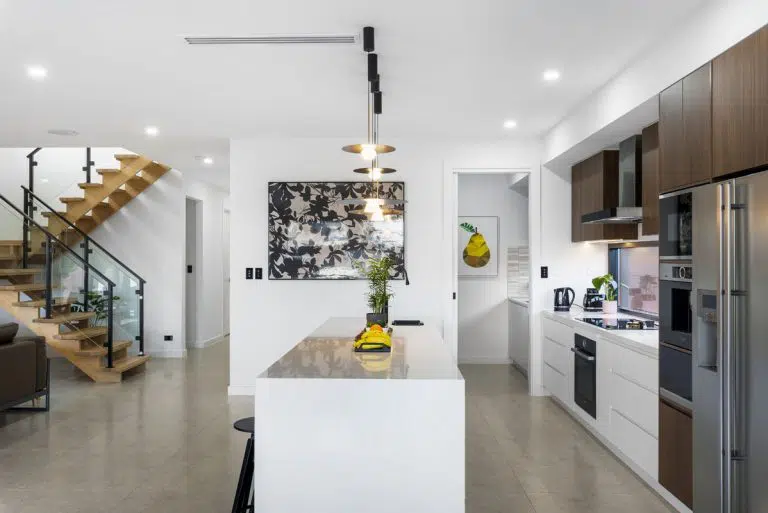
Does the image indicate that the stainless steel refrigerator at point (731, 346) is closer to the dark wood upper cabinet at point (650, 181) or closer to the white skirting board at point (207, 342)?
the dark wood upper cabinet at point (650, 181)

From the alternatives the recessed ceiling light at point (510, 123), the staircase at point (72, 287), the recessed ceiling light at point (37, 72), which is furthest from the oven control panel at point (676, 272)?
the staircase at point (72, 287)

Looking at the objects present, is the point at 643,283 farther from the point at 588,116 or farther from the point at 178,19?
the point at 178,19

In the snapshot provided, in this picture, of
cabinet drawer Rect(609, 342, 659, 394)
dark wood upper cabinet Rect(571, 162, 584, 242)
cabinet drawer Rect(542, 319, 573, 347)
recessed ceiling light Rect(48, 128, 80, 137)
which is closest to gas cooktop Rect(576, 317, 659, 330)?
cabinet drawer Rect(609, 342, 659, 394)

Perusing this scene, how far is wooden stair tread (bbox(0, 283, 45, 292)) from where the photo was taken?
7032mm

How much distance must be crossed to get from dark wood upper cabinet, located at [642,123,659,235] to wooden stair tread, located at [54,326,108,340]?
600 cm

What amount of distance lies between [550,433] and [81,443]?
11.7 feet

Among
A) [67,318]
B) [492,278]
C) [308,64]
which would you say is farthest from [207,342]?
[308,64]

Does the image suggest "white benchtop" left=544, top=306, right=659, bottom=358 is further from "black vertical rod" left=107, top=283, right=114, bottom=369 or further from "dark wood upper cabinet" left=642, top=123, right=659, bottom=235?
"black vertical rod" left=107, top=283, right=114, bottom=369

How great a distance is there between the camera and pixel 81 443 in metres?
4.68

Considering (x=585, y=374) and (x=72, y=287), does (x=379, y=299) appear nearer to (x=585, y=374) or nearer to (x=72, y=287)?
(x=585, y=374)

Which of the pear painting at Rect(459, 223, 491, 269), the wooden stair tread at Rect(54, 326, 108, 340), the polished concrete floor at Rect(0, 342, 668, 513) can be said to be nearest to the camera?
the polished concrete floor at Rect(0, 342, 668, 513)

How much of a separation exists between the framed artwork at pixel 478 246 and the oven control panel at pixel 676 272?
468cm

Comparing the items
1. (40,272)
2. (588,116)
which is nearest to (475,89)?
(588,116)

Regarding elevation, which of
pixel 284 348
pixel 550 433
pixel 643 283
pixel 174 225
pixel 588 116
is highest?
pixel 588 116
